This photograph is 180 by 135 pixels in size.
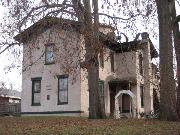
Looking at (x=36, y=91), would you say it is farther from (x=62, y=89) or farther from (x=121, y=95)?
(x=121, y=95)

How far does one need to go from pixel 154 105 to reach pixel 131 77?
7.56 metres

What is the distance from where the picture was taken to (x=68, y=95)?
33.8 m

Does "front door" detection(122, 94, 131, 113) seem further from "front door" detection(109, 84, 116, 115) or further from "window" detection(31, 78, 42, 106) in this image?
"window" detection(31, 78, 42, 106)

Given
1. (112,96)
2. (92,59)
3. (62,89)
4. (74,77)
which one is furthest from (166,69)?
(112,96)

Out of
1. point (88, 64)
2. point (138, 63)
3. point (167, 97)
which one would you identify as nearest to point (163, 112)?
point (167, 97)

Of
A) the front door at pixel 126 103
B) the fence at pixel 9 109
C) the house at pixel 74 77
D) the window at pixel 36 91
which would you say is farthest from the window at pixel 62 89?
the fence at pixel 9 109

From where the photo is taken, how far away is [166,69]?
21281mm

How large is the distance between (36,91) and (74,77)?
601cm

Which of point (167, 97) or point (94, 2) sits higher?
point (94, 2)

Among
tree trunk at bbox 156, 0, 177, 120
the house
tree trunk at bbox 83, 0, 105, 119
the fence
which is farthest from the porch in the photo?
tree trunk at bbox 156, 0, 177, 120

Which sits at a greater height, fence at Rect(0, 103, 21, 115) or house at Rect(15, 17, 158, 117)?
house at Rect(15, 17, 158, 117)

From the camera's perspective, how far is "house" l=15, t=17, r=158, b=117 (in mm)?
32781

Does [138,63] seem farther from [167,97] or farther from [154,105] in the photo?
[167,97]

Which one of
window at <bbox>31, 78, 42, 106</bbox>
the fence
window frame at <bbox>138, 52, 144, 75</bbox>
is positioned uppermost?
window frame at <bbox>138, 52, 144, 75</bbox>
